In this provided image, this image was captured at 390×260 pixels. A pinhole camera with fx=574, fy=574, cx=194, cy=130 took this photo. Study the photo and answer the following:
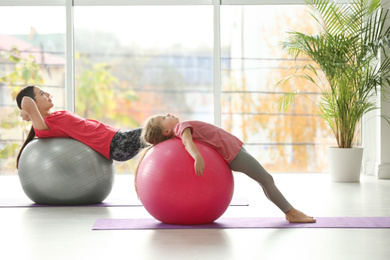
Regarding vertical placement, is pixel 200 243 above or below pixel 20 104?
below

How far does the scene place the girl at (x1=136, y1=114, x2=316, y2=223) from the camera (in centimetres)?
326

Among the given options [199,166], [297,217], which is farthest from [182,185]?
[297,217]

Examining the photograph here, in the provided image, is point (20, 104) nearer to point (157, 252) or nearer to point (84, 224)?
point (84, 224)

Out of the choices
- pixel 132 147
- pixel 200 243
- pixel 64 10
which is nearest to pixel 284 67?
pixel 64 10

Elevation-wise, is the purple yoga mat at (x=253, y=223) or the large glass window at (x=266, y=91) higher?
the large glass window at (x=266, y=91)

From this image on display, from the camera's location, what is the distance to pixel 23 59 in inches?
265

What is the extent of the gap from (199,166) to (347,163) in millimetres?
2913

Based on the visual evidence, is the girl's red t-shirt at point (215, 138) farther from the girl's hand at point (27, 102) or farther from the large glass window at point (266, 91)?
the large glass window at point (266, 91)

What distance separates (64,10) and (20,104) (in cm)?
271

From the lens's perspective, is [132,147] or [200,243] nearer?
[200,243]

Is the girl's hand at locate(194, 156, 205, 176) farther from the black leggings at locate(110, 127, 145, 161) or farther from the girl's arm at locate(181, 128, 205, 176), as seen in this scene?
the black leggings at locate(110, 127, 145, 161)

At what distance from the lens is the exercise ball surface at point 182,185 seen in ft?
10.0

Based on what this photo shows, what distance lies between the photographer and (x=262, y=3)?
639 centimetres

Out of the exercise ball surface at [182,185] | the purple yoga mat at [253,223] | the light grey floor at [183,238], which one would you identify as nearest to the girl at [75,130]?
the light grey floor at [183,238]
